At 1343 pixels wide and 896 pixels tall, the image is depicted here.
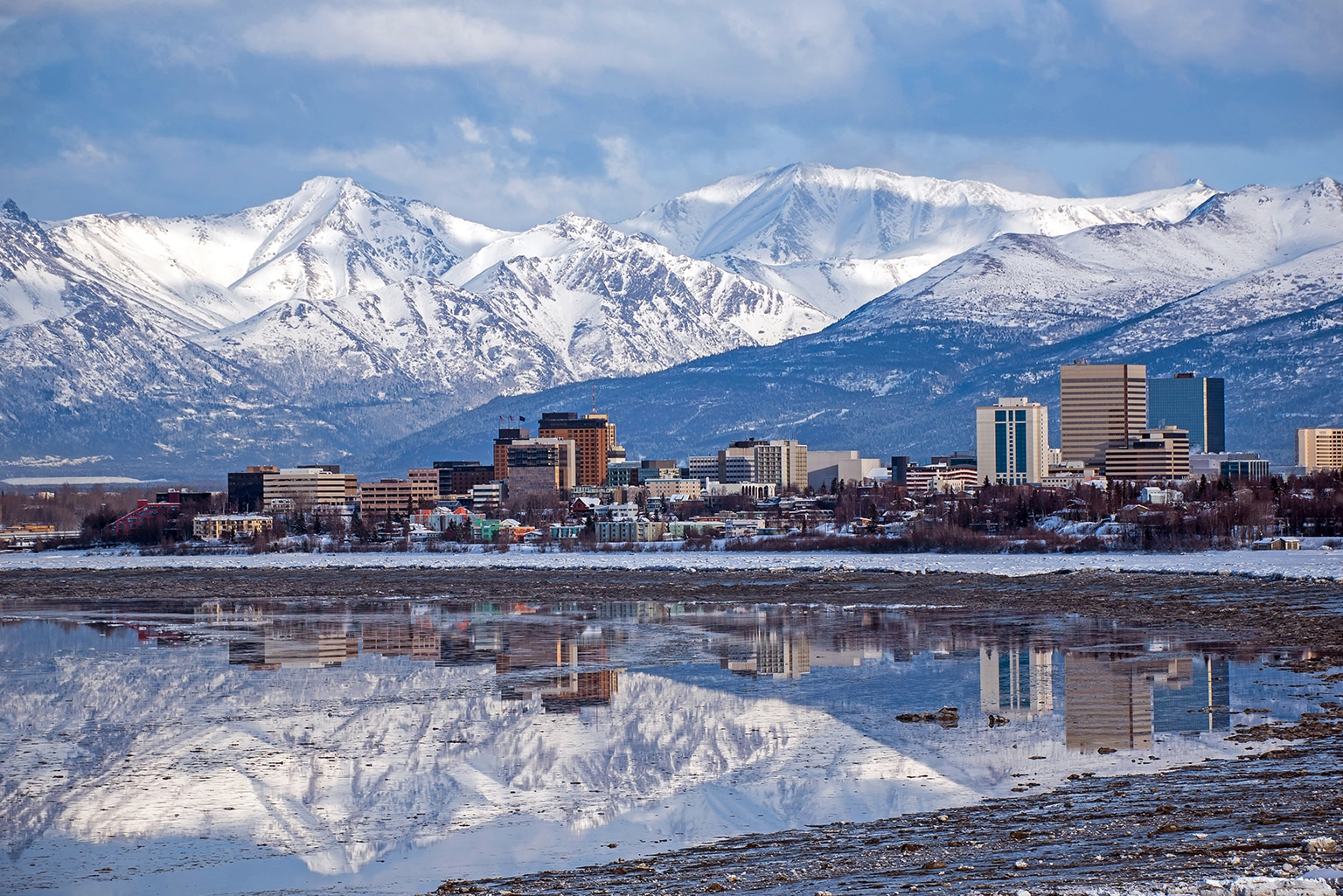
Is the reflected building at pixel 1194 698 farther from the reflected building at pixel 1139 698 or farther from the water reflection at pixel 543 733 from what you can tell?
the water reflection at pixel 543 733

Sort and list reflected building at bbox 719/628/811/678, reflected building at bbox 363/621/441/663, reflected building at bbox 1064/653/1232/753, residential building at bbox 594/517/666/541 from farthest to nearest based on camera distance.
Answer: residential building at bbox 594/517/666/541 < reflected building at bbox 363/621/441/663 < reflected building at bbox 719/628/811/678 < reflected building at bbox 1064/653/1232/753

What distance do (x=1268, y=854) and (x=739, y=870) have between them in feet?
23.2

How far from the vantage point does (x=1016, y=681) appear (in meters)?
44.5

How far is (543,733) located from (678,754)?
398 centimetres

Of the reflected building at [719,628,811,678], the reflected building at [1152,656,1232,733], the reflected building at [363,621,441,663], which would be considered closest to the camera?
the reflected building at [1152,656,1232,733]

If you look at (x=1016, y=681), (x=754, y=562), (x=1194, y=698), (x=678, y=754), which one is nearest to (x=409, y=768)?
(x=678, y=754)

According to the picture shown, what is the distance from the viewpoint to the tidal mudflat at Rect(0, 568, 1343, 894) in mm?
25156

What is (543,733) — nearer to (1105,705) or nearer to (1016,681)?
(1105,705)

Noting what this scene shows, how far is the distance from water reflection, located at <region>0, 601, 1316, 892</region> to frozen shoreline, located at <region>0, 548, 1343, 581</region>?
39.8 metres

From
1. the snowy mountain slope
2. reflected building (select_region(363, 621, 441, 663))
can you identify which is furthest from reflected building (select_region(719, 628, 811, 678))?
reflected building (select_region(363, 621, 441, 663))

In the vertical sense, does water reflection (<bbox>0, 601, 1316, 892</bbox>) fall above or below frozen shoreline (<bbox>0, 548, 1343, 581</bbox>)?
above

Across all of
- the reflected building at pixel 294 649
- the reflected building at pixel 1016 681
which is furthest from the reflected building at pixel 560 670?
the reflected building at pixel 1016 681

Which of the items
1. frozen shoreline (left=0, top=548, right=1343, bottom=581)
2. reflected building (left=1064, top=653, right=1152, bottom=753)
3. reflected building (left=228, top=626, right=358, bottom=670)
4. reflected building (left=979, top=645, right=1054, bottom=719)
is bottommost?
frozen shoreline (left=0, top=548, right=1343, bottom=581)

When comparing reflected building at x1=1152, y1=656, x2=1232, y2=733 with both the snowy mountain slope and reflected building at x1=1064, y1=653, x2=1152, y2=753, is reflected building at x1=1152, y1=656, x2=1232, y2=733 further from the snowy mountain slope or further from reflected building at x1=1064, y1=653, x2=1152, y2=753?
the snowy mountain slope
